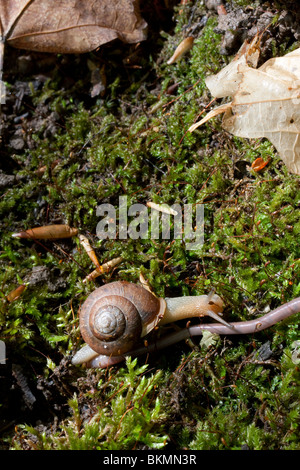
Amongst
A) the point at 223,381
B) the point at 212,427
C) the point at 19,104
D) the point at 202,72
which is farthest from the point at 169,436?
the point at 19,104

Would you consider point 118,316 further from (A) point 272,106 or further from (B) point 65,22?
(B) point 65,22

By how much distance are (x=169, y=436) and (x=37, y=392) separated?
77 centimetres

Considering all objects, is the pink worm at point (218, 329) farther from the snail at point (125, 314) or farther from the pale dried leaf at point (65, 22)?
the pale dried leaf at point (65, 22)

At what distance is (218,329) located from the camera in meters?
2.36

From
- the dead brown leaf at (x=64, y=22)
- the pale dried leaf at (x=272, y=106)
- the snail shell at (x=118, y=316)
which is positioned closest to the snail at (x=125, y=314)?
the snail shell at (x=118, y=316)

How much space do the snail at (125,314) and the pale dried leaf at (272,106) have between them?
0.89 m

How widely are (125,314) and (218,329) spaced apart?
51cm

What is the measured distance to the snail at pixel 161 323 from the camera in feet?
7.70

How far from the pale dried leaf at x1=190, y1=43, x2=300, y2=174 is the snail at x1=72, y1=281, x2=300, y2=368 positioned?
34.1 inches

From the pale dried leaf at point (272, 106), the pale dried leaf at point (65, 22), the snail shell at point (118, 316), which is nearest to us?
the pale dried leaf at point (272, 106)

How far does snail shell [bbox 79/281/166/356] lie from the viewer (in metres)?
2.31

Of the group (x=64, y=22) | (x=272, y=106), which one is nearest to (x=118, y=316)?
(x=272, y=106)

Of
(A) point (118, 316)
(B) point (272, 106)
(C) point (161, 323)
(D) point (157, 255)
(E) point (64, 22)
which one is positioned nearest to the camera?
(B) point (272, 106)

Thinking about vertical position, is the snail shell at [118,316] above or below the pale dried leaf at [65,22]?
below
